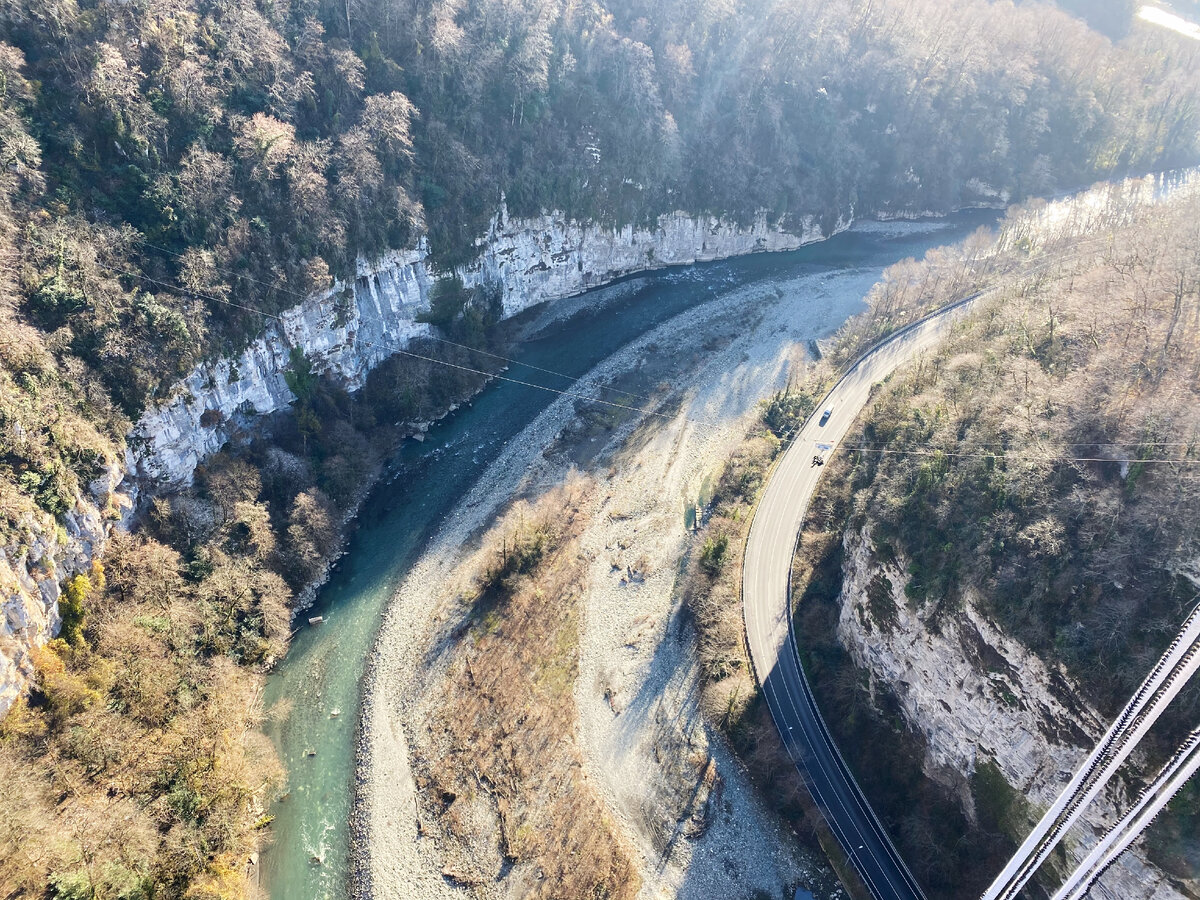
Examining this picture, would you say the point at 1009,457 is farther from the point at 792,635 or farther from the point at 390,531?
the point at 390,531

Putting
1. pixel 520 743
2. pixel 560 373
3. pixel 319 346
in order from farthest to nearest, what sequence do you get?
pixel 560 373 → pixel 319 346 → pixel 520 743

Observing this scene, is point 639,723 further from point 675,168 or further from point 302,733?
point 675,168

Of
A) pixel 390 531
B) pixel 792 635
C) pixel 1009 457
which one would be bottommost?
pixel 792 635

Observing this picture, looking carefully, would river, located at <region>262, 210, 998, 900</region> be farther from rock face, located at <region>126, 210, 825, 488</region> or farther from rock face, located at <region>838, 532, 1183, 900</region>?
rock face, located at <region>838, 532, 1183, 900</region>

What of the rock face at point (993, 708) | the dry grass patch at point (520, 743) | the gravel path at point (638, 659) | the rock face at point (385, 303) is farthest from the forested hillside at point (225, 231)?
the rock face at point (993, 708)

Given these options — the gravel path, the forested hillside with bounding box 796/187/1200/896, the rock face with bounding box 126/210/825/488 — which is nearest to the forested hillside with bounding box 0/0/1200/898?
the rock face with bounding box 126/210/825/488

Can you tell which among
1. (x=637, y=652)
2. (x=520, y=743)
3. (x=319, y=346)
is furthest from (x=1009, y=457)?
(x=319, y=346)
